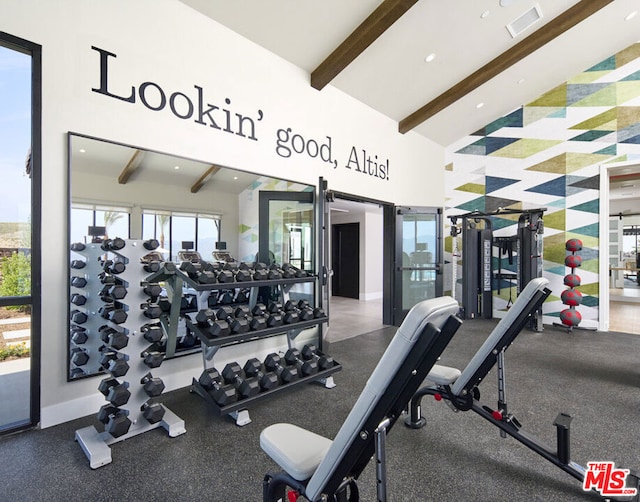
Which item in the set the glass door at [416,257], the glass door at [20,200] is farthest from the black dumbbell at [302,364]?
the glass door at [416,257]

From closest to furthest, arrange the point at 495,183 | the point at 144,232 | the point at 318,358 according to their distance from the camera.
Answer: the point at 144,232 → the point at 318,358 → the point at 495,183

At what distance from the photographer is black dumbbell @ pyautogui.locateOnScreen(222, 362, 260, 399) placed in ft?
8.14

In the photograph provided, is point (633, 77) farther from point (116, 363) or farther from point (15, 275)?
point (15, 275)

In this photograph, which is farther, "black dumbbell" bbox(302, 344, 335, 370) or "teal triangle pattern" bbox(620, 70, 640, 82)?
"teal triangle pattern" bbox(620, 70, 640, 82)

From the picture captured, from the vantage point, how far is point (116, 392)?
83.0 inches

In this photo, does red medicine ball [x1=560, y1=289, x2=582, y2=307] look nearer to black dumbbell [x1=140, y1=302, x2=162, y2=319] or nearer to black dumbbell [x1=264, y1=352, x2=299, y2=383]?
black dumbbell [x1=264, y1=352, x2=299, y2=383]

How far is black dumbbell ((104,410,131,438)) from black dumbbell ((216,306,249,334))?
84cm

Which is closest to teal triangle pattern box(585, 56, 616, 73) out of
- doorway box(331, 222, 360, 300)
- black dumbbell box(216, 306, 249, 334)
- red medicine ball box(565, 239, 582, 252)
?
red medicine ball box(565, 239, 582, 252)

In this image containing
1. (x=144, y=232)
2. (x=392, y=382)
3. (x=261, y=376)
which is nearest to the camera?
(x=392, y=382)

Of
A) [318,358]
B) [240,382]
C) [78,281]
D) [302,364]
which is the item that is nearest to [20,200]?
[78,281]

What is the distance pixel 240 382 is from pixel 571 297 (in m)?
5.38

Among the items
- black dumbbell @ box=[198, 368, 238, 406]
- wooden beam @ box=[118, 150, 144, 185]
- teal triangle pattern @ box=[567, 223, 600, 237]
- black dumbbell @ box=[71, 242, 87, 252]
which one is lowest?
black dumbbell @ box=[198, 368, 238, 406]

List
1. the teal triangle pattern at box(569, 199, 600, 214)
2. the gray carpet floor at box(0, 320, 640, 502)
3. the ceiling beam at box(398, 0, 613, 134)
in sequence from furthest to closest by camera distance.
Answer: the teal triangle pattern at box(569, 199, 600, 214) → the ceiling beam at box(398, 0, 613, 134) → the gray carpet floor at box(0, 320, 640, 502)

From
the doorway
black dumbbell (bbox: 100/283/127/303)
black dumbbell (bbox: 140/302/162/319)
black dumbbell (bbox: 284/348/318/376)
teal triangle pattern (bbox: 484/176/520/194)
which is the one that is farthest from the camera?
the doorway
